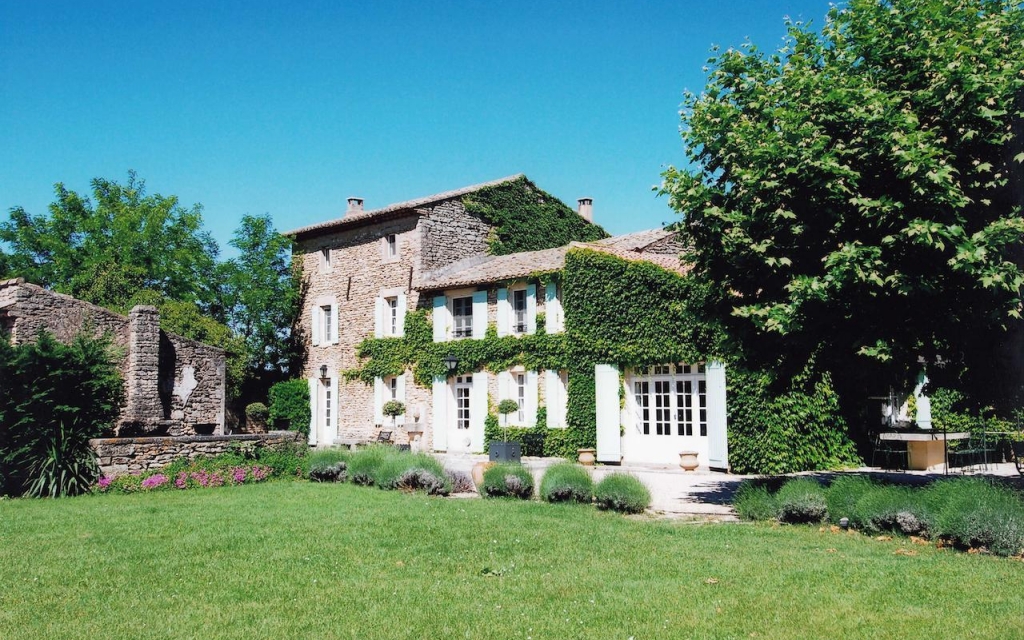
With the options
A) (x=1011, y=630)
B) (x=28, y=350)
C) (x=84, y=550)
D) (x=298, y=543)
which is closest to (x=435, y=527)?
(x=298, y=543)

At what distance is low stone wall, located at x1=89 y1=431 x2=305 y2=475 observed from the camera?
13594mm

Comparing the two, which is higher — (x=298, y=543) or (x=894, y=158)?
(x=894, y=158)

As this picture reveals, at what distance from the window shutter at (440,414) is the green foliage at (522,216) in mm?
5198

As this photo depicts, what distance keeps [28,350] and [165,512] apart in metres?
4.47

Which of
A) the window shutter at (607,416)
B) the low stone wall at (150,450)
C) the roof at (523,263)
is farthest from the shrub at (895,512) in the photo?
the low stone wall at (150,450)

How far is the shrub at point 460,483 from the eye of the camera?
43.0 ft

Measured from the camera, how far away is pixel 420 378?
2339 cm

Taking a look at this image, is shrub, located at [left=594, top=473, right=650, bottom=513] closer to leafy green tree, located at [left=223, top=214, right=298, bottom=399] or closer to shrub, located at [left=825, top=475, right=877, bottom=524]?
shrub, located at [left=825, top=475, right=877, bottom=524]

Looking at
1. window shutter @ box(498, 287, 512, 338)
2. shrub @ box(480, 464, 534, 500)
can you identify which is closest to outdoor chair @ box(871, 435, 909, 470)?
shrub @ box(480, 464, 534, 500)

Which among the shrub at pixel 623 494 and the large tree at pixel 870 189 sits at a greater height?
the large tree at pixel 870 189

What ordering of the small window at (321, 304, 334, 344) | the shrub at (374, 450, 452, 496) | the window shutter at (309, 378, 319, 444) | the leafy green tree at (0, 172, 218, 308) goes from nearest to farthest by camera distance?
the shrub at (374, 450, 452, 496), the window shutter at (309, 378, 319, 444), the small window at (321, 304, 334, 344), the leafy green tree at (0, 172, 218, 308)

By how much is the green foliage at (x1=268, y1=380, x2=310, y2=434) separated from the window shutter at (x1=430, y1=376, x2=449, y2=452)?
642cm

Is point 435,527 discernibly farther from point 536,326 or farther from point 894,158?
point 536,326

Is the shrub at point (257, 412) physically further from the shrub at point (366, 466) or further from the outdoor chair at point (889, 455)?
A: the outdoor chair at point (889, 455)
